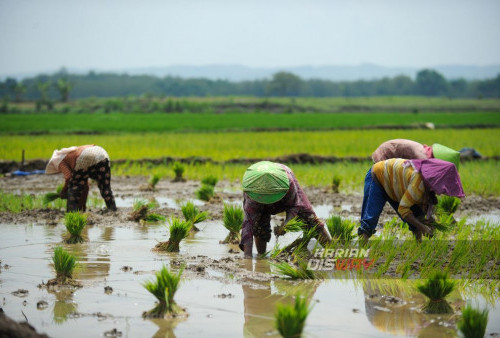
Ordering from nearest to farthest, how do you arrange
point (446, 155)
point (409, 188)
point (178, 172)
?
point (409, 188) < point (446, 155) < point (178, 172)

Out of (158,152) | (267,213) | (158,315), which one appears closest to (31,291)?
(158,315)

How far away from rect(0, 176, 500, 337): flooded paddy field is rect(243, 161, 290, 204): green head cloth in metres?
0.66

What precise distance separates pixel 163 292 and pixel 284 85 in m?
112

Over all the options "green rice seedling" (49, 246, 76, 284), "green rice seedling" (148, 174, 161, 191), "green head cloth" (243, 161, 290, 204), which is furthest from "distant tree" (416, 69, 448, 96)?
"green rice seedling" (49, 246, 76, 284)

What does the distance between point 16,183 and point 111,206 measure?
4.28 meters

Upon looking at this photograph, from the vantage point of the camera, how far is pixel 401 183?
631 centimetres

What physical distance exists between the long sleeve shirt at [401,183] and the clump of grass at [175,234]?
1.88 metres

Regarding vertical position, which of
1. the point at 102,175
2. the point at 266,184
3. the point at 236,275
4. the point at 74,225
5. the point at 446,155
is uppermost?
the point at 446,155

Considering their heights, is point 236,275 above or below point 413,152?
below

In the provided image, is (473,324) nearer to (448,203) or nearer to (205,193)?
(448,203)

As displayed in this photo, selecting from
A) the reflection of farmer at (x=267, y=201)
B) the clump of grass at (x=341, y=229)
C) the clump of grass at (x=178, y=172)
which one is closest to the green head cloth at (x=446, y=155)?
the clump of grass at (x=341, y=229)

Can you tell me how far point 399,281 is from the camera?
5699 millimetres

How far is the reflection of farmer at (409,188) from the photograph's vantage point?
5996mm

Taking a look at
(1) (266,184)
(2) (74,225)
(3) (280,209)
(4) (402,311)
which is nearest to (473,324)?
(4) (402,311)
